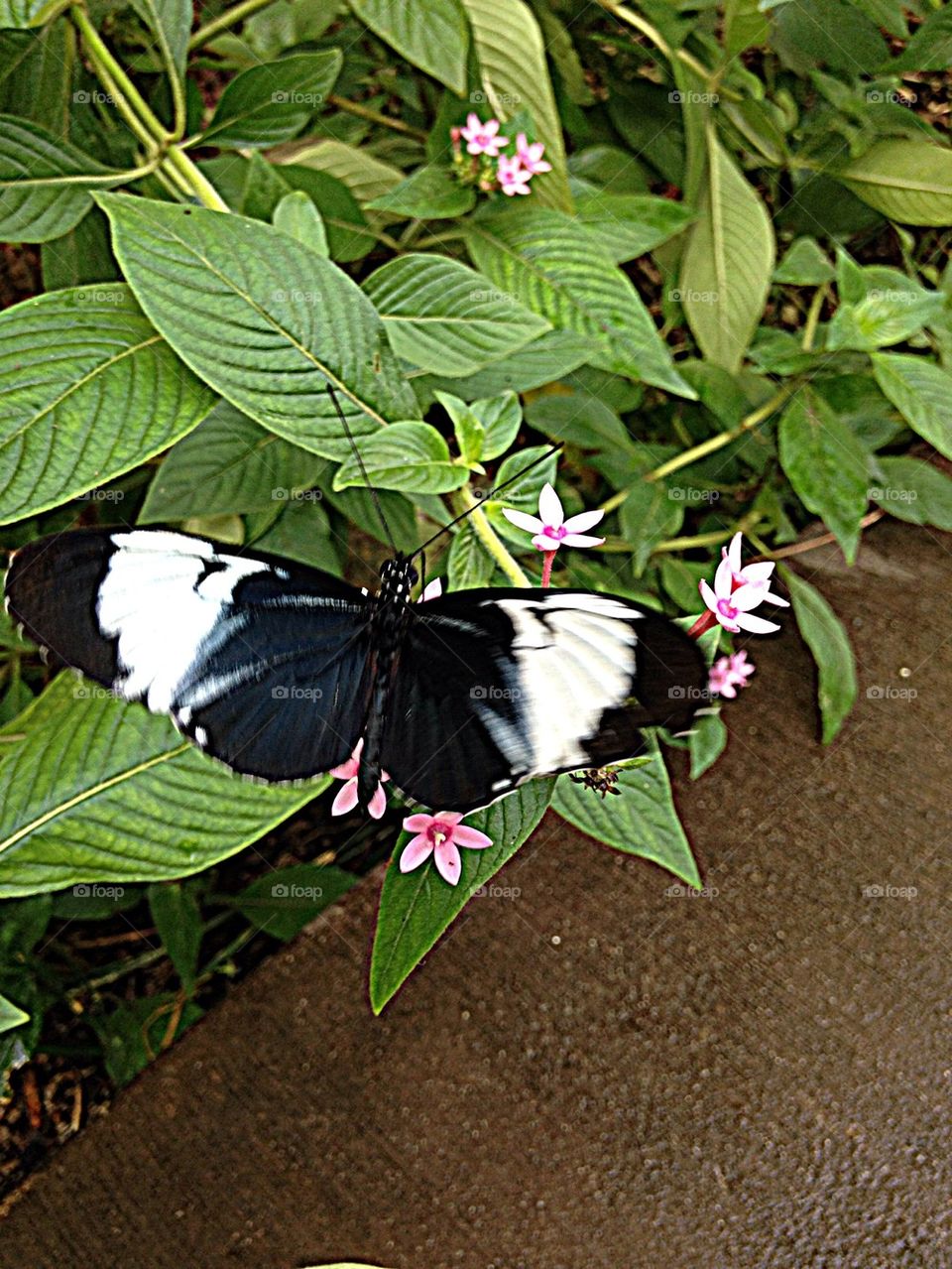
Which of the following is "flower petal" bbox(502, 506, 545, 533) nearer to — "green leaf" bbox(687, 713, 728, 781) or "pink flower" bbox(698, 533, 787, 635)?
"pink flower" bbox(698, 533, 787, 635)

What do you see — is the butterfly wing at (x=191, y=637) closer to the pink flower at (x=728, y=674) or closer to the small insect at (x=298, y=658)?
the small insect at (x=298, y=658)

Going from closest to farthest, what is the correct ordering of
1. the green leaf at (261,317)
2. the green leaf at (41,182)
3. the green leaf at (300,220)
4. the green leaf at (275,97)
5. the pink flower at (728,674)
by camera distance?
1. the green leaf at (261,317)
2. the green leaf at (300,220)
3. the green leaf at (41,182)
4. the green leaf at (275,97)
5. the pink flower at (728,674)

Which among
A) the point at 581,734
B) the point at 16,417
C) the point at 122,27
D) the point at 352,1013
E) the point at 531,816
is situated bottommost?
the point at 352,1013

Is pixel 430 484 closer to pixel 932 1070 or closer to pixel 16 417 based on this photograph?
pixel 16 417

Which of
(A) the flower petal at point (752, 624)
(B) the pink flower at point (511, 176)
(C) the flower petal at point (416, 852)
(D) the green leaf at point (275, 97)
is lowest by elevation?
(C) the flower petal at point (416, 852)

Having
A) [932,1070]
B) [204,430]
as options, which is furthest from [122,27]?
[932,1070]

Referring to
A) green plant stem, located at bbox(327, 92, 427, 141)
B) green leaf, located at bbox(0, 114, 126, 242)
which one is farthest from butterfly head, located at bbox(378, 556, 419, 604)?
green plant stem, located at bbox(327, 92, 427, 141)
